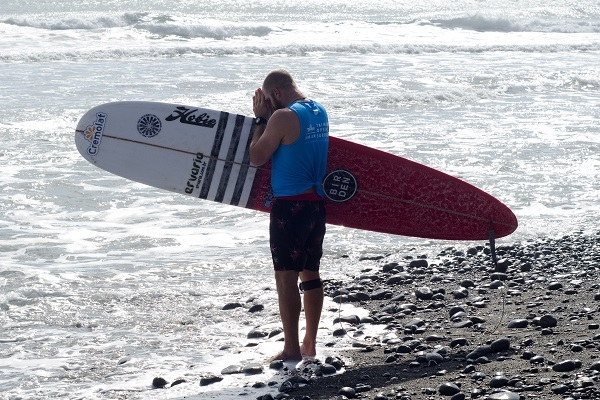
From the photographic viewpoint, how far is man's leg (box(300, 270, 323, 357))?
4.79m

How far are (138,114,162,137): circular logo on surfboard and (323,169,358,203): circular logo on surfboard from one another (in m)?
1.21

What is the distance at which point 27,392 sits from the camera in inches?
175

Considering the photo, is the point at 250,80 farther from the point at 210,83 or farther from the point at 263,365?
the point at 263,365

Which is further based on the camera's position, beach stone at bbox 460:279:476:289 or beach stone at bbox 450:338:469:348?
beach stone at bbox 460:279:476:289

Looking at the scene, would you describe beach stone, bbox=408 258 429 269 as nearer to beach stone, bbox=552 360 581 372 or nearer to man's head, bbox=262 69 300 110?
man's head, bbox=262 69 300 110

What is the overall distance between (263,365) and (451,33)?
1128 inches

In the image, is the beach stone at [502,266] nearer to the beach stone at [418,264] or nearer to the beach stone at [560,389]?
the beach stone at [418,264]

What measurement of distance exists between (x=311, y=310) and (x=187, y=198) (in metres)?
4.63

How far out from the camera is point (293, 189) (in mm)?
4684

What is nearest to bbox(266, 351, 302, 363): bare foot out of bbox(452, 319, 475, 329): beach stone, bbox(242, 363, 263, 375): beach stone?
bbox(242, 363, 263, 375): beach stone

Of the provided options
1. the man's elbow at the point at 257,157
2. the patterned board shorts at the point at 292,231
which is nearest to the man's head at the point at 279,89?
the man's elbow at the point at 257,157

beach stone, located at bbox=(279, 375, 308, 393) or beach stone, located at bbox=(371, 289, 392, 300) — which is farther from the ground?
beach stone, located at bbox=(279, 375, 308, 393)

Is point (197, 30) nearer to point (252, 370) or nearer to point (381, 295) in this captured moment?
point (381, 295)

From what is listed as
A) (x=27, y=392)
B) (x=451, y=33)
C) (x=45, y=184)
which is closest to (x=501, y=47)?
(x=451, y=33)
